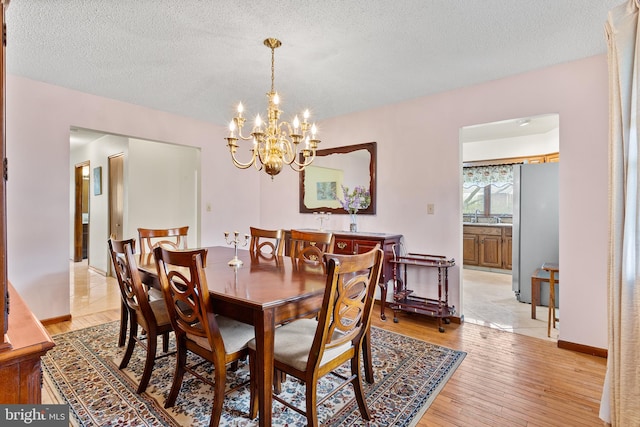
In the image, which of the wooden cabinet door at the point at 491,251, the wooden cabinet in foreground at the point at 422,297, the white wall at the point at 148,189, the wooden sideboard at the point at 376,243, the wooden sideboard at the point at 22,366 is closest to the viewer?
the wooden sideboard at the point at 22,366

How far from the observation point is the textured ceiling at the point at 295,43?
192cm

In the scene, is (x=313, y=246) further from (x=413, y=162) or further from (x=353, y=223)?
(x=413, y=162)

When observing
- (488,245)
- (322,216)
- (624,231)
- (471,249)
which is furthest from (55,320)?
(488,245)

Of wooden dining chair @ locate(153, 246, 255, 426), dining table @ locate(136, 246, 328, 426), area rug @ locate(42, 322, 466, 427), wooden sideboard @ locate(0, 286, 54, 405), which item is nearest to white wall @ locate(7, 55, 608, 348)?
area rug @ locate(42, 322, 466, 427)

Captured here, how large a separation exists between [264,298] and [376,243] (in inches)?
81.6

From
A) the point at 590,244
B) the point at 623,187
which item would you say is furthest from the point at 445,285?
the point at 623,187

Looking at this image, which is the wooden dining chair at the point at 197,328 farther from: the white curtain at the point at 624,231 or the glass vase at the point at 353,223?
the glass vase at the point at 353,223

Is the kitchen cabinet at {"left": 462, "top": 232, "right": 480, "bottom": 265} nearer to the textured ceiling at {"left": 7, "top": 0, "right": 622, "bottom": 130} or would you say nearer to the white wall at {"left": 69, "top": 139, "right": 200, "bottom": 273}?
the textured ceiling at {"left": 7, "top": 0, "right": 622, "bottom": 130}

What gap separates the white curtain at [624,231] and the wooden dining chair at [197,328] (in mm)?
1914

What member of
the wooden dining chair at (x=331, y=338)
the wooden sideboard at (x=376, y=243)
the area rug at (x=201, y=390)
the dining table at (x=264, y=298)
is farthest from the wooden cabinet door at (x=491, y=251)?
the wooden dining chair at (x=331, y=338)

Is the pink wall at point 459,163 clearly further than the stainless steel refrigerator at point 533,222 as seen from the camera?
No

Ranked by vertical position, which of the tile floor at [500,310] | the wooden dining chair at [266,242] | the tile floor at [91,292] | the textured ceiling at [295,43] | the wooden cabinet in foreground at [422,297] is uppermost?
the textured ceiling at [295,43]

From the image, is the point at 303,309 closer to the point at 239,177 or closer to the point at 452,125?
the point at 452,125

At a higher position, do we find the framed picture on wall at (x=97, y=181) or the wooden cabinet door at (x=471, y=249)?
the framed picture on wall at (x=97, y=181)
